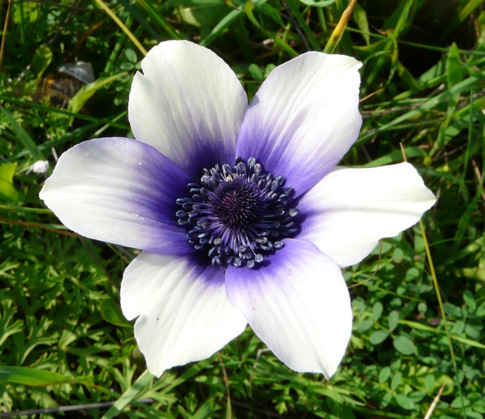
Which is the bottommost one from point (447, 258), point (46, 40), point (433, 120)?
point (447, 258)

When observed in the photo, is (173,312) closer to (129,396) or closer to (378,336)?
(129,396)

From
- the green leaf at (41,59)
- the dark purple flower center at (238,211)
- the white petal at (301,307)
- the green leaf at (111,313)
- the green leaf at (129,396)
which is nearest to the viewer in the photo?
the white petal at (301,307)

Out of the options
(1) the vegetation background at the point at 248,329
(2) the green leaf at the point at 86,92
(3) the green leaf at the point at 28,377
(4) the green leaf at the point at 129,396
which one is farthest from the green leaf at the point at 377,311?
(2) the green leaf at the point at 86,92

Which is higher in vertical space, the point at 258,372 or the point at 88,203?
the point at 88,203

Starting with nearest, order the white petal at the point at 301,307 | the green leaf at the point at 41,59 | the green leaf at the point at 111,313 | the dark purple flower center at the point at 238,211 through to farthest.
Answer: the white petal at the point at 301,307, the dark purple flower center at the point at 238,211, the green leaf at the point at 111,313, the green leaf at the point at 41,59

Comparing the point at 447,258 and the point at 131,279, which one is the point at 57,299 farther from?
the point at 447,258

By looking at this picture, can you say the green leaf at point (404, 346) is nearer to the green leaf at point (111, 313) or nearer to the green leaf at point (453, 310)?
the green leaf at point (453, 310)

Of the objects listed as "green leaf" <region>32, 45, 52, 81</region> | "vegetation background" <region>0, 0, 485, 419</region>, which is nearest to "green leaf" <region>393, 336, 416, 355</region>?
"vegetation background" <region>0, 0, 485, 419</region>

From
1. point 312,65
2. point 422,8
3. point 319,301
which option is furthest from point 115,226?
point 422,8
